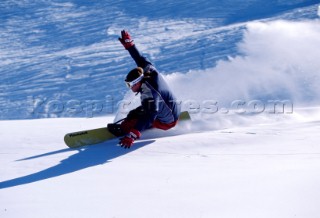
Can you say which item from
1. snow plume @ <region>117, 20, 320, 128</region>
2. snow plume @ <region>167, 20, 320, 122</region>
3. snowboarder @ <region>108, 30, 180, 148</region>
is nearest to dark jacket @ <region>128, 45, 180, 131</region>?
snowboarder @ <region>108, 30, 180, 148</region>

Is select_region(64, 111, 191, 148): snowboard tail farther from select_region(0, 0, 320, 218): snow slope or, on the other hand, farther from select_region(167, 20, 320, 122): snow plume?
select_region(167, 20, 320, 122): snow plume

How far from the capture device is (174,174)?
311 cm

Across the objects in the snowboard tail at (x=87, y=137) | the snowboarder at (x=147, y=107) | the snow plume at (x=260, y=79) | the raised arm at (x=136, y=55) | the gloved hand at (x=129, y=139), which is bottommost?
the gloved hand at (x=129, y=139)

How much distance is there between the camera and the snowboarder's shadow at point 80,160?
328 centimetres

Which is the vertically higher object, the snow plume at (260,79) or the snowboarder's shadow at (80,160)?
the snow plume at (260,79)

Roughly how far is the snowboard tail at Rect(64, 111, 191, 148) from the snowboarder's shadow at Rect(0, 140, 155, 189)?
0.27ft

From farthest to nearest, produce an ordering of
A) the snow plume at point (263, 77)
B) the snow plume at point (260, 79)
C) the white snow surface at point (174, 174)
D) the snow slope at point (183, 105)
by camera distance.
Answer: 1. the snow plume at point (263, 77)
2. the snow plume at point (260, 79)
3. the snow slope at point (183, 105)
4. the white snow surface at point (174, 174)

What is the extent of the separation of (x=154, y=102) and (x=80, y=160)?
0.84 m

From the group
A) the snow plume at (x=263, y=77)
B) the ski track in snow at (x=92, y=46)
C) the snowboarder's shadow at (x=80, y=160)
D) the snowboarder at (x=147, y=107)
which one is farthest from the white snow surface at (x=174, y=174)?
the ski track in snow at (x=92, y=46)

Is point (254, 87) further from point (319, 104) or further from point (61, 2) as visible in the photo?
point (61, 2)

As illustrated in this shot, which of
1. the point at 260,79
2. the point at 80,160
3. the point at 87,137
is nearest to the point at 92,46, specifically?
the point at 260,79

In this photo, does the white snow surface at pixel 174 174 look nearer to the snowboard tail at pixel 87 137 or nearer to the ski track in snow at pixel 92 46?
the snowboard tail at pixel 87 137

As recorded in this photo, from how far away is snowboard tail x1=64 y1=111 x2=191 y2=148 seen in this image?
4.17 meters

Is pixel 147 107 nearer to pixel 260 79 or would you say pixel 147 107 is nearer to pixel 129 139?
pixel 129 139
